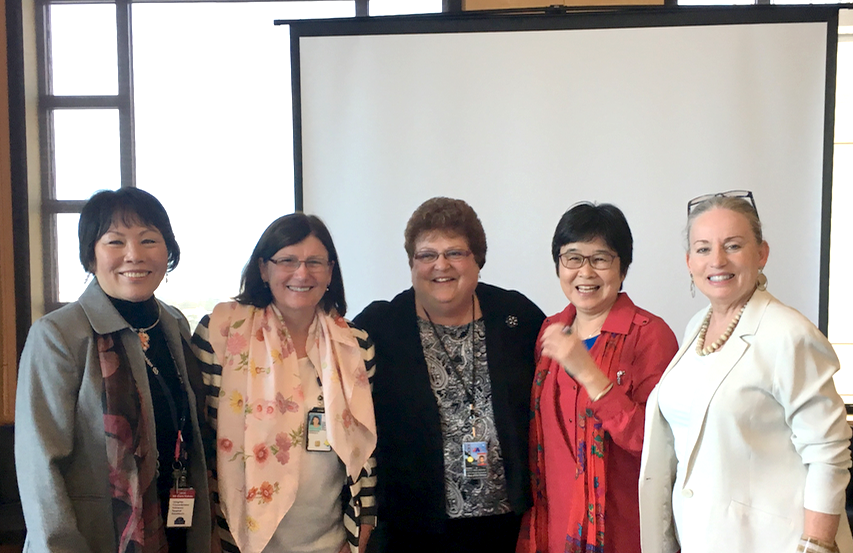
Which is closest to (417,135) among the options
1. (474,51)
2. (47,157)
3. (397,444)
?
(474,51)

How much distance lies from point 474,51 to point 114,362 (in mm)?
2238

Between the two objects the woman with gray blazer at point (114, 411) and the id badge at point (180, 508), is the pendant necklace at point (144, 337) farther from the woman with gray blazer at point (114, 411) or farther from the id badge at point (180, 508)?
the id badge at point (180, 508)

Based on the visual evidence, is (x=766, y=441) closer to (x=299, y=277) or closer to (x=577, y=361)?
(x=577, y=361)

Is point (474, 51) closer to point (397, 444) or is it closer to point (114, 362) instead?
point (397, 444)

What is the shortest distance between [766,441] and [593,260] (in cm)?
68

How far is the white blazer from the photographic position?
4.24ft

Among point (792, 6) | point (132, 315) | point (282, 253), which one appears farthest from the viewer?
point (792, 6)

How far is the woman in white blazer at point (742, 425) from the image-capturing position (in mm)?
1299

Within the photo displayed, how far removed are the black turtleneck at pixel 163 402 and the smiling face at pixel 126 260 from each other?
60 millimetres

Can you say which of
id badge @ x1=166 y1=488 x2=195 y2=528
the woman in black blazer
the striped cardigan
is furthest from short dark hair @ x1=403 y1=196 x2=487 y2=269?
id badge @ x1=166 y1=488 x2=195 y2=528

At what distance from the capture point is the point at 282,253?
1.73 meters

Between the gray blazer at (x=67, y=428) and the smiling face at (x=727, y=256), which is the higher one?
the smiling face at (x=727, y=256)

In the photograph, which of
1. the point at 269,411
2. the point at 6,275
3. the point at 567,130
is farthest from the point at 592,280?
the point at 6,275

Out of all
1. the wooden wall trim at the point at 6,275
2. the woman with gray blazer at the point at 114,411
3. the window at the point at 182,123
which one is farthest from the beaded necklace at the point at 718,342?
the wooden wall trim at the point at 6,275
